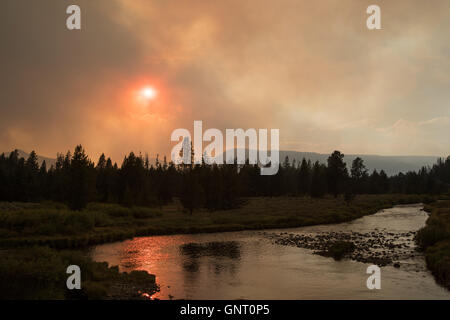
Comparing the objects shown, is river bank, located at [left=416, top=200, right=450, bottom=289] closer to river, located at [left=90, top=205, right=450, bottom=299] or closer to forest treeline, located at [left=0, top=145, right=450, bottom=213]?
river, located at [left=90, top=205, right=450, bottom=299]

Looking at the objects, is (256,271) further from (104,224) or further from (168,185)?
(168,185)

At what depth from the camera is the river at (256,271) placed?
24594 millimetres

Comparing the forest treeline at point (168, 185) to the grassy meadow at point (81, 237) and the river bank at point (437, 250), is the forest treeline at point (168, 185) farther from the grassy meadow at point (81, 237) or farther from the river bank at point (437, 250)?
the river bank at point (437, 250)

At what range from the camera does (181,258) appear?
121 ft

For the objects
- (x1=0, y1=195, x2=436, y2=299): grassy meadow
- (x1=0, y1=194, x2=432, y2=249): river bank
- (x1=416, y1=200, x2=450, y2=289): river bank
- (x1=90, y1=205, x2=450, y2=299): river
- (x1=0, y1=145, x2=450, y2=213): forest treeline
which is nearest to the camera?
(x1=0, y1=195, x2=436, y2=299): grassy meadow

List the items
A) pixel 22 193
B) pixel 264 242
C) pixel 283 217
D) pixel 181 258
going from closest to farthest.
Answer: pixel 181 258
pixel 264 242
pixel 283 217
pixel 22 193

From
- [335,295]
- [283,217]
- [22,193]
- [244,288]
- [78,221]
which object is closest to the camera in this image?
[335,295]

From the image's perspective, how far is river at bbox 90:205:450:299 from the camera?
24.6 metres

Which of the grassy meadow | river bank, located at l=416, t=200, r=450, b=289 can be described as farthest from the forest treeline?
river bank, located at l=416, t=200, r=450, b=289

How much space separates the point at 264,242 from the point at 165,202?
68102 millimetres

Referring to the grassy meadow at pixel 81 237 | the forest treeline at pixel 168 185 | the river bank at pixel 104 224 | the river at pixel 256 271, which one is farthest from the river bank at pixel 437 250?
the forest treeline at pixel 168 185

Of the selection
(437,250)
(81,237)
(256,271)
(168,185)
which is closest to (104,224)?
(81,237)
